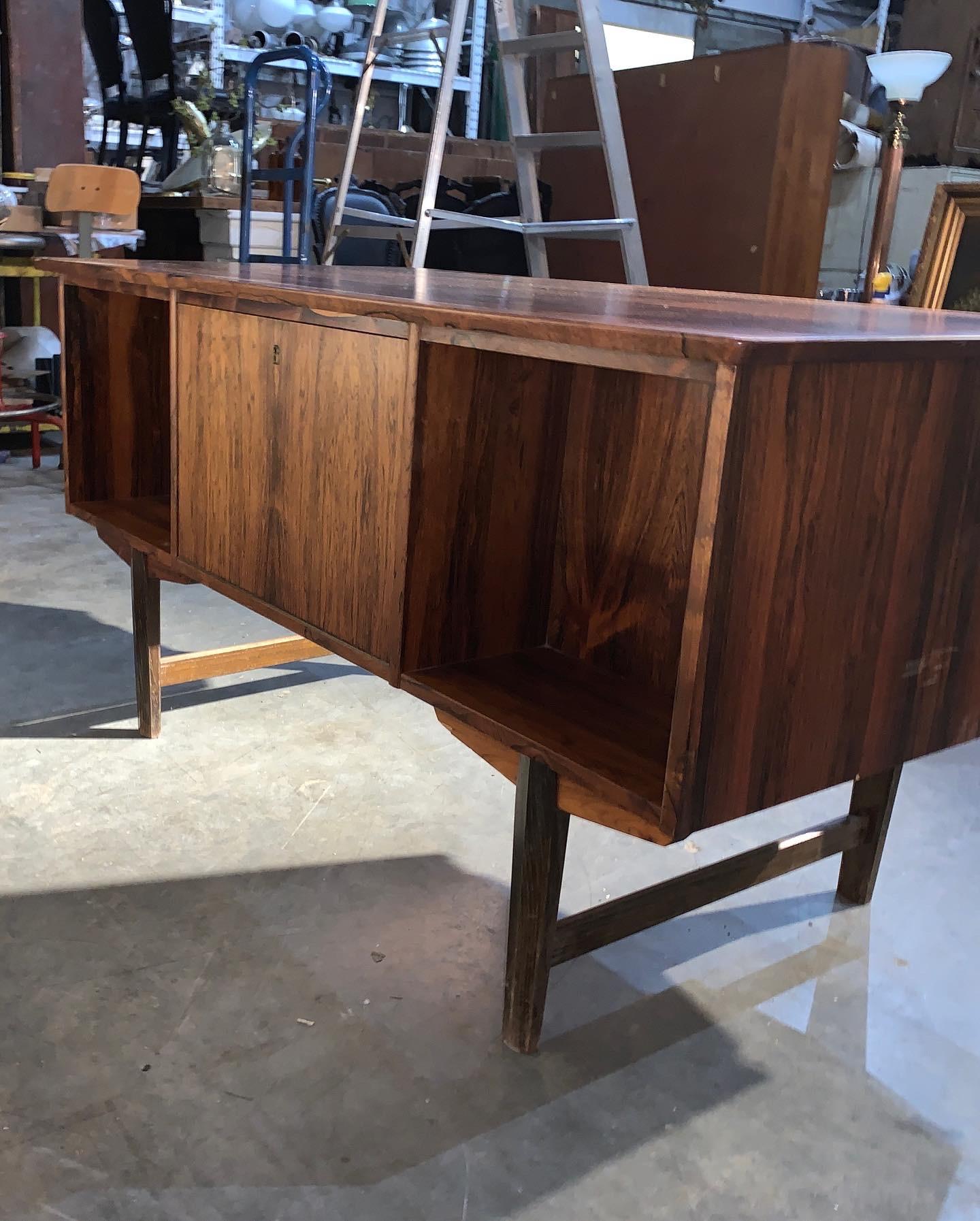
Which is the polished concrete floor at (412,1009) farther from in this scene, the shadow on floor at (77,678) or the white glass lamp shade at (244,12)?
the white glass lamp shade at (244,12)

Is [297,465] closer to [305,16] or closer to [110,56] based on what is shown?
[110,56]

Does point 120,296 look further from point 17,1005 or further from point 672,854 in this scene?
point 672,854

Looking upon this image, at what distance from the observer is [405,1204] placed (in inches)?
44.9

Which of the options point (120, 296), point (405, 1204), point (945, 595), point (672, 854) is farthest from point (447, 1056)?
point (120, 296)

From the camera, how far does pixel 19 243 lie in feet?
14.2

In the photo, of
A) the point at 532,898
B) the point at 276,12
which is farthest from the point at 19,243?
the point at 276,12

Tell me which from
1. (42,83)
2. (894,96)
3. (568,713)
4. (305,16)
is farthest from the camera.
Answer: (305,16)

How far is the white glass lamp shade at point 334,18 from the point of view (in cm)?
801

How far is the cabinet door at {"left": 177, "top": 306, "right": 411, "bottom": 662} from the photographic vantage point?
136 cm

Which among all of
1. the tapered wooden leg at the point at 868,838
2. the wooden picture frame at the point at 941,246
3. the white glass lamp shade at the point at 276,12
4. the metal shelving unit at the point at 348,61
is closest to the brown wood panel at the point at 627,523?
the tapered wooden leg at the point at 868,838

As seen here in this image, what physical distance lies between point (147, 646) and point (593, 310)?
50.3 inches

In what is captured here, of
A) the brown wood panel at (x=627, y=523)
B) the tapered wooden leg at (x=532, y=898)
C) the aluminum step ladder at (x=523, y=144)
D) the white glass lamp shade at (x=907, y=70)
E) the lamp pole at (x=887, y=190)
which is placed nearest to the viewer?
the tapered wooden leg at (x=532, y=898)

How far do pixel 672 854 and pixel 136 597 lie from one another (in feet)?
3.67

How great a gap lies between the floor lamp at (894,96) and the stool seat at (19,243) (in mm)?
3165
